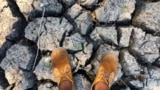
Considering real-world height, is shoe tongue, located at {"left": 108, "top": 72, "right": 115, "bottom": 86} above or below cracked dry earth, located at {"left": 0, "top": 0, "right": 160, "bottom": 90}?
below

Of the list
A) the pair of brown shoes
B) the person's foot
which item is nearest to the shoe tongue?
the pair of brown shoes

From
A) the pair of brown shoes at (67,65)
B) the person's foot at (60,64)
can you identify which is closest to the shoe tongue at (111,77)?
the pair of brown shoes at (67,65)

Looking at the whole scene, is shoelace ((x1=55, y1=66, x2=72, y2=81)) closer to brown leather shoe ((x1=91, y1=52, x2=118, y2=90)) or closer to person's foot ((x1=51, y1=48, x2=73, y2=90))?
person's foot ((x1=51, y1=48, x2=73, y2=90))

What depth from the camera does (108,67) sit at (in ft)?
11.2

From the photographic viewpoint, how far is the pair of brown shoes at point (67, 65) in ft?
11.1

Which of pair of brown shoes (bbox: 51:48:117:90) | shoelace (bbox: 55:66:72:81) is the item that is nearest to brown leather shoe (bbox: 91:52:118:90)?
pair of brown shoes (bbox: 51:48:117:90)

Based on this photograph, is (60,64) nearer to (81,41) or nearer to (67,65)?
(67,65)

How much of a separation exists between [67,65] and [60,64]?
0.22 ft

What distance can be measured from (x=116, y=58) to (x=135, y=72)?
0.19 m

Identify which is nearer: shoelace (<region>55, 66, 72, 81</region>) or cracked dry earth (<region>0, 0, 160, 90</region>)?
shoelace (<region>55, 66, 72, 81</region>)

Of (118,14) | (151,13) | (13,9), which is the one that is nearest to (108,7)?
(118,14)

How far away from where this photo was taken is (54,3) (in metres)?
3.50

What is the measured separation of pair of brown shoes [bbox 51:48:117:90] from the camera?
133 inches

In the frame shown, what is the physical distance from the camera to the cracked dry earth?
3455 millimetres
